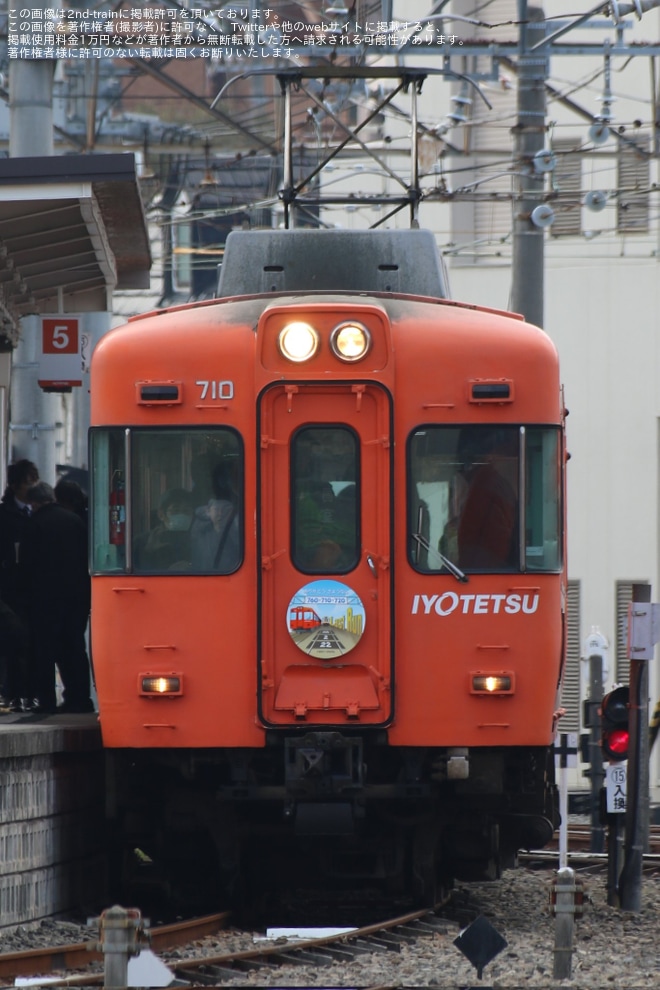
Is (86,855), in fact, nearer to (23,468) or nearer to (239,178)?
(23,468)

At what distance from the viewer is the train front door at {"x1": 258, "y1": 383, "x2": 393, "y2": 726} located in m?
8.70

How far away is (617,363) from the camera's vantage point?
2242 cm

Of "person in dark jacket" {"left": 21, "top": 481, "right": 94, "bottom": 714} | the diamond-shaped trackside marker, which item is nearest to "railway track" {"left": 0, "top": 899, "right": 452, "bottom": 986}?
the diamond-shaped trackside marker

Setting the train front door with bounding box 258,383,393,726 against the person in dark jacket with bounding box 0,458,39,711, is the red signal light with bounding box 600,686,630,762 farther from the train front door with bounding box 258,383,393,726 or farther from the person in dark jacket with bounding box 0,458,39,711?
the person in dark jacket with bounding box 0,458,39,711

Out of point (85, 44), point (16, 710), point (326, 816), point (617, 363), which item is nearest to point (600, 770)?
point (16, 710)

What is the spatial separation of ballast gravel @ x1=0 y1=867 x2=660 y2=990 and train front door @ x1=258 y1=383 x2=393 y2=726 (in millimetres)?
1173

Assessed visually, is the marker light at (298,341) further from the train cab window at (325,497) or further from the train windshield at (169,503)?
the train windshield at (169,503)

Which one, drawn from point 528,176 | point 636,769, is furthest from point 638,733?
point 528,176

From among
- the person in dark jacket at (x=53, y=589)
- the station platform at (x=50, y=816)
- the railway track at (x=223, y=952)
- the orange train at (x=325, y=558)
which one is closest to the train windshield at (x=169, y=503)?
the orange train at (x=325, y=558)

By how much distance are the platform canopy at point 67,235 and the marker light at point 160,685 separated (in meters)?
2.96

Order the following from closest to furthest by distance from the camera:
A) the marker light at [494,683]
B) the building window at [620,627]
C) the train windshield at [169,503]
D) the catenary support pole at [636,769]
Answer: the marker light at [494,683] → the train windshield at [169,503] → the catenary support pole at [636,769] → the building window at [620,627]

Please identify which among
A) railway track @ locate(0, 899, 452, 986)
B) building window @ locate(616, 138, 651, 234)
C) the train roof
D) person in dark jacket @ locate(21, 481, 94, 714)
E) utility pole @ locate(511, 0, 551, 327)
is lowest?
railway track @ locate(0, 899, 452, 986)

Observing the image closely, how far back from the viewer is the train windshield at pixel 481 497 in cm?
886

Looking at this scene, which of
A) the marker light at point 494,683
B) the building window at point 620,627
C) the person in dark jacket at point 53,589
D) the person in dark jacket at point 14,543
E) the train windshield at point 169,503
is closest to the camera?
the marker light at point 494,683
